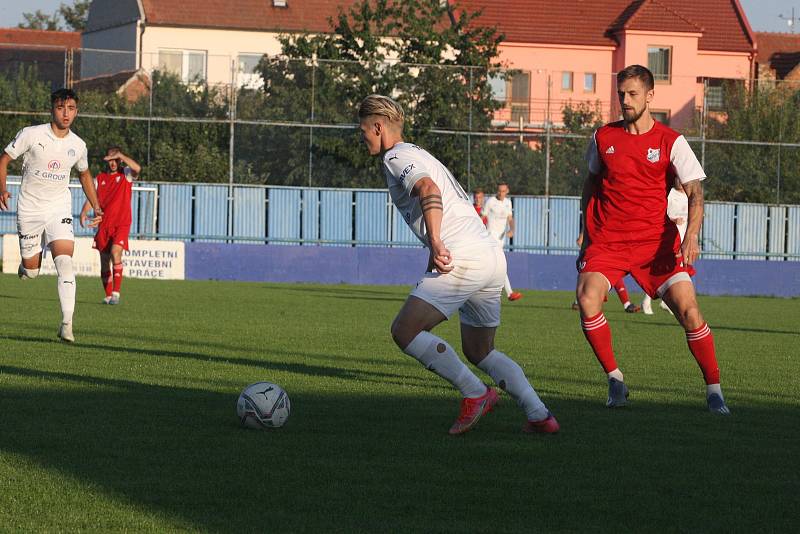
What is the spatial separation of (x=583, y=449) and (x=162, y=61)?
2590 centimetres

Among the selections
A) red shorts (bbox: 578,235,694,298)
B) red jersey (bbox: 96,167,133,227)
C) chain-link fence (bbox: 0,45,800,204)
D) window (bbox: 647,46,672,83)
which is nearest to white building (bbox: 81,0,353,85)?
window (bbox: 647,46,672,83)

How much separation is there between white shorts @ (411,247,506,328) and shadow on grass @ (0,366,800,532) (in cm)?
73

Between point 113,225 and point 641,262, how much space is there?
11872mm

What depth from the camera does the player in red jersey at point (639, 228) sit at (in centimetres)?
818

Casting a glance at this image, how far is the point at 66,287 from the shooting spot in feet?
38.9

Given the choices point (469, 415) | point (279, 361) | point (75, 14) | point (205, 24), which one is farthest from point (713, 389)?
point (75, 14)

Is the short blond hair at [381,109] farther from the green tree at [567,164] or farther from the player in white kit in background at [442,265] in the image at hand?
the green tree at [567,164]

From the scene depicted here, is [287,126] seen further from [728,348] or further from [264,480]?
[264,480]

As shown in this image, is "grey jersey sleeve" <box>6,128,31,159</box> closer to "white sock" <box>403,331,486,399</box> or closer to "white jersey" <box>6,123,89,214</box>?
"white jersey" <box>6,123,89,214</box>

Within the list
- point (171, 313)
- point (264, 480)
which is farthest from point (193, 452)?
point (171, 313)

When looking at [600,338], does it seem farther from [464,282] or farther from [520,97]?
[520,97]

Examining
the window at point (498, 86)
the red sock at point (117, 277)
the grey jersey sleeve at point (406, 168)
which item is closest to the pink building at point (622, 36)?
the window at point (498, 86)

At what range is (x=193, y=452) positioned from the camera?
246 inches

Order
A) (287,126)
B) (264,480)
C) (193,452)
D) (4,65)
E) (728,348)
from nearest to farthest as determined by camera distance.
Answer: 1. (264,480)
2. (193,452)
3. (728,348)
4. (287,126)
5. (4,65)
